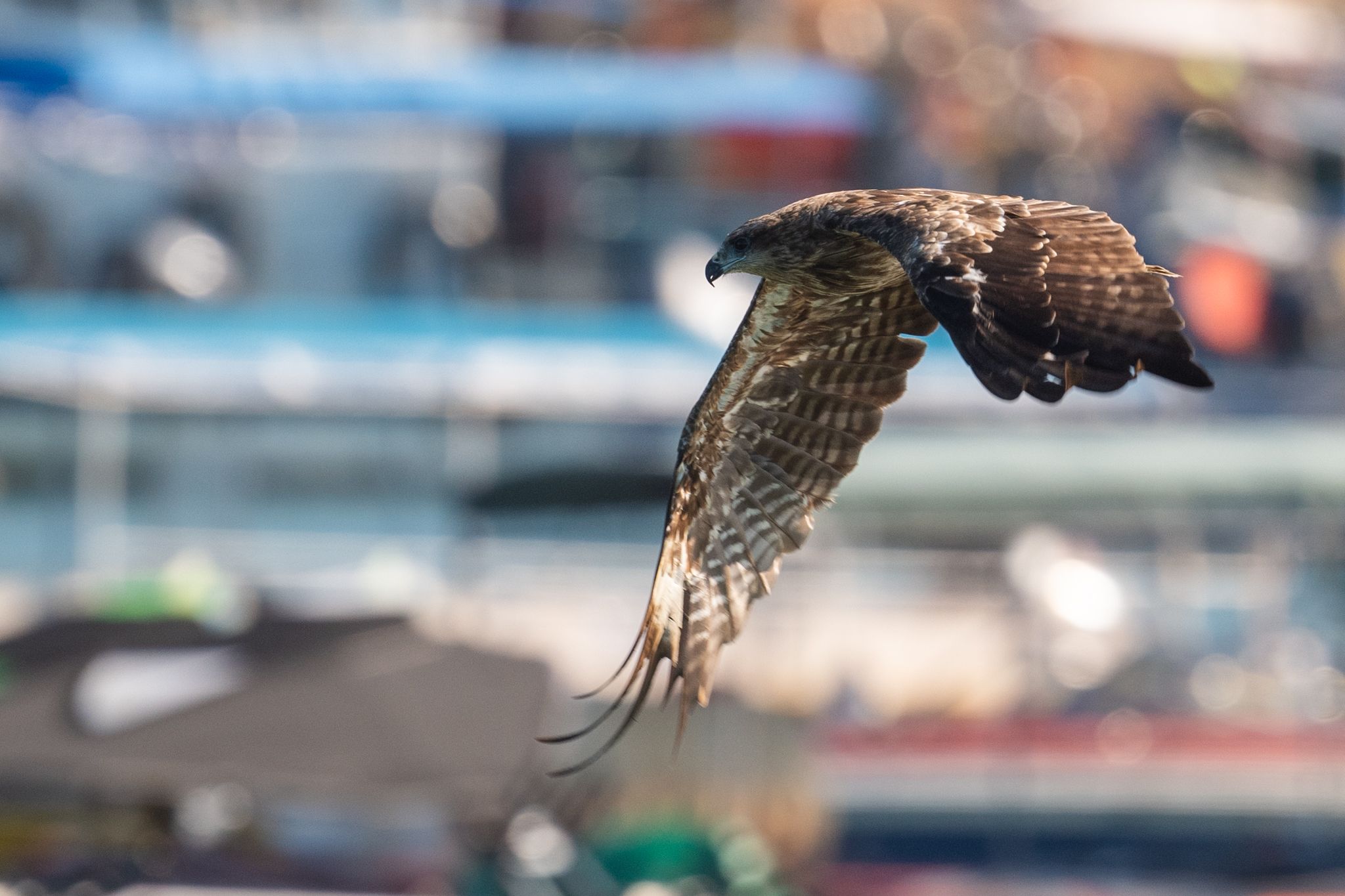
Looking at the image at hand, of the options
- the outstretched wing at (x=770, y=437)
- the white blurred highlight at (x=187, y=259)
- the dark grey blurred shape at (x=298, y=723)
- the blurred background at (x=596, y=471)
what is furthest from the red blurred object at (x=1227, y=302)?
the outstretched wing at (x=770, y=437)

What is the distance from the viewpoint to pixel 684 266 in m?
12.7

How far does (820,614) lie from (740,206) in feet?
15.3

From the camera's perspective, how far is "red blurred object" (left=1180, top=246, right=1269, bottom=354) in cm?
1227

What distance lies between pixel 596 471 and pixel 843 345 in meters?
4.78

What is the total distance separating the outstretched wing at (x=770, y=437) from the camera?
14.0 feet

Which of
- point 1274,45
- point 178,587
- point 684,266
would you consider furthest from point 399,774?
point 1274,45

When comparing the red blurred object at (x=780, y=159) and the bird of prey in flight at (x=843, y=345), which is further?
the red blurred object at (x=780, y=159)

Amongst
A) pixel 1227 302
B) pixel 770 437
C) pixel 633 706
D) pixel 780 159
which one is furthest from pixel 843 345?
pixel 780 159

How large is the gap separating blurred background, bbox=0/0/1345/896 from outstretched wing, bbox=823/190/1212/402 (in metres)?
3.50

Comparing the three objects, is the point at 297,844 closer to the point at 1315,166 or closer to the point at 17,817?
the point at 17,817

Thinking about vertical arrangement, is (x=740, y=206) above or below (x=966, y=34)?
below

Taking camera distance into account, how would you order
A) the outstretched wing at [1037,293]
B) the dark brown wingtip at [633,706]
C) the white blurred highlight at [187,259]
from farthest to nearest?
the white blurred highlight at [187,259], the dark brown wingtip at [633,706], the outstretched wing at [1037,293]

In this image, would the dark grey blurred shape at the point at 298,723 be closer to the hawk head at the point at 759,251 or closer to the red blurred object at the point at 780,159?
the hawk head at the point at 759,251

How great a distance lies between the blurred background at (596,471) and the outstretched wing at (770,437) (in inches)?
84.2
